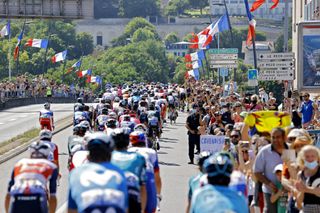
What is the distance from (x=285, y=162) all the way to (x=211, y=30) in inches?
1689

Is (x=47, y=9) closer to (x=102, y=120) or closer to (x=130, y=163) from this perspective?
(x=102, y=120)

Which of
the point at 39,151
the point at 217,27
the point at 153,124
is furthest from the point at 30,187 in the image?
the point at 217,27

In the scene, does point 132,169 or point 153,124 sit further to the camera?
point 153,124

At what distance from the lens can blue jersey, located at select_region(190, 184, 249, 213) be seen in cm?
848

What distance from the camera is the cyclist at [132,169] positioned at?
11203mm

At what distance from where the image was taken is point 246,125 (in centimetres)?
1788

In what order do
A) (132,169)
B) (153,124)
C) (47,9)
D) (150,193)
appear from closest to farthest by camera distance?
(132,169) → (150,193) → (153,124) → (47,9)

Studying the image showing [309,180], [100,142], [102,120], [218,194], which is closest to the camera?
[218,194]

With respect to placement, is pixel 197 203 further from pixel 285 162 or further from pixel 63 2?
pixel 63 2

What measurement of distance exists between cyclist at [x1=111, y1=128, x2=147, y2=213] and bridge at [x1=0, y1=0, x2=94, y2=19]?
48679 mm

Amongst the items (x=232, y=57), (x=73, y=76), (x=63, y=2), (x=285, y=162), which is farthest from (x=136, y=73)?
(x=285, y=162)

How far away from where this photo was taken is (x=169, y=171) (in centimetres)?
2567

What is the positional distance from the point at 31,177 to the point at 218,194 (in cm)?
322

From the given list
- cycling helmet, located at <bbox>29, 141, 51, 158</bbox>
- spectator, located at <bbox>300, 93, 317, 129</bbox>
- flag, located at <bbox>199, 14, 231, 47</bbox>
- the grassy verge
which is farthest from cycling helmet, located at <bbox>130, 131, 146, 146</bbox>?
flag, located at <bbox>199, 14, 231, 47</bbox>
